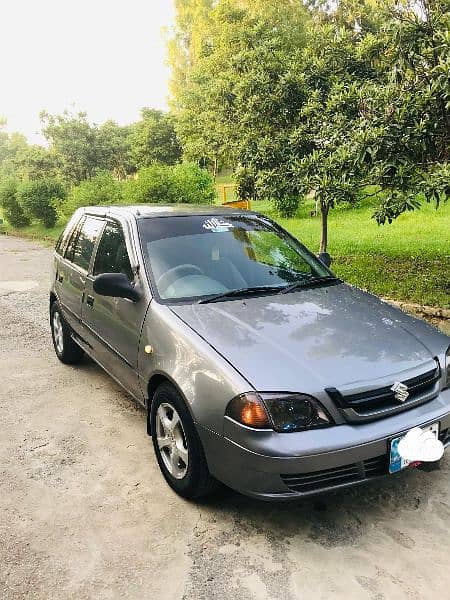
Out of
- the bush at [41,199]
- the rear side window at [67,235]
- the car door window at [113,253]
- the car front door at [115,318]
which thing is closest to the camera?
the car front door at [115,318]

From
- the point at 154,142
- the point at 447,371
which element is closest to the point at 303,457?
the point at 447,371

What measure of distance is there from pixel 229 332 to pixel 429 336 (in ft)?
3.96

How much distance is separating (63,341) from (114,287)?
2.09 meters

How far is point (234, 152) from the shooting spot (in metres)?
8.82

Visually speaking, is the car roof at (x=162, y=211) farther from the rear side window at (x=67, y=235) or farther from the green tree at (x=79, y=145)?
the green tree at (x=79, y=145)

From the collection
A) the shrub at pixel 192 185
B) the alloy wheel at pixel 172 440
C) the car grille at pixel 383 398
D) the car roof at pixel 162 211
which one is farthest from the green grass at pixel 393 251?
the alloy wheel at pixel 172 440

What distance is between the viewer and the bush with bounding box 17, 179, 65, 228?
68.2 feet

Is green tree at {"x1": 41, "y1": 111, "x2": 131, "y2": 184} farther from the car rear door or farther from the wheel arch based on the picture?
the wheel arch

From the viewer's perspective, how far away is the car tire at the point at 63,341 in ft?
17.2

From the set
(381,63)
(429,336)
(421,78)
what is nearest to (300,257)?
(429,336)

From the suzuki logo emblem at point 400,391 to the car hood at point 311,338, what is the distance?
0.07m

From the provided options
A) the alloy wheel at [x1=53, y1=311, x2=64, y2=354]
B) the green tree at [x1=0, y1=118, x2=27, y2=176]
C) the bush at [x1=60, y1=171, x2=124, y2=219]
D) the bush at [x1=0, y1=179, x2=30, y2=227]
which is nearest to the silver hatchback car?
the alloy wheel at [x1=53, y1=311, x2=64, y2=354]

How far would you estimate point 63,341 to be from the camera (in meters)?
5.31

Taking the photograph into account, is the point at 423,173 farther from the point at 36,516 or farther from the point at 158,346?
the point at 36,516
